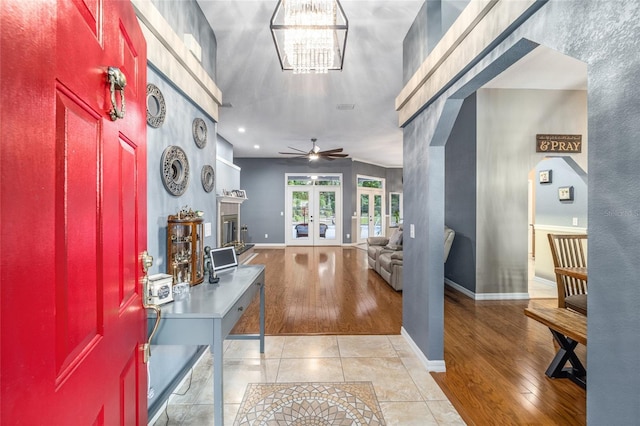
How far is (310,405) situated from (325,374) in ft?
1.15

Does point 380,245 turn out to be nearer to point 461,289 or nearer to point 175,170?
point 461,289

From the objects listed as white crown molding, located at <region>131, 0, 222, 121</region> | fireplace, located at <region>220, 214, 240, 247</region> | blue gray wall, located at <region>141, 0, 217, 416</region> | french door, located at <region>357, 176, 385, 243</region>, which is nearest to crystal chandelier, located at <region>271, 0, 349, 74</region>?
white crown molding, located at <region>131, 0, 222, 121</region>

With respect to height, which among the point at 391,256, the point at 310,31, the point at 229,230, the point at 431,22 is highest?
the point at 431,22

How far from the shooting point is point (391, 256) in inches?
182

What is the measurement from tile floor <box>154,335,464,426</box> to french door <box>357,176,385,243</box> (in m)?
7.20

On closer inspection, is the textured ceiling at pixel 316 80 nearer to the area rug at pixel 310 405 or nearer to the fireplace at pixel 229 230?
the fireplace at pixel 229 230

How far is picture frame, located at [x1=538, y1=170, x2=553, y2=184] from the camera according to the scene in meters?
4.70

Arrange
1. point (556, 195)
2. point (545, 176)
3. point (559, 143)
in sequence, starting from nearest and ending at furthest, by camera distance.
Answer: point (559, 143) < point (556, 195) < point (545, 176)

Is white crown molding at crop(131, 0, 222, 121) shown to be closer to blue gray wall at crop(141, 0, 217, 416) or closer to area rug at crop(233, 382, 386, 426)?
blue gray wall at crop(141, 0, 217, 416)

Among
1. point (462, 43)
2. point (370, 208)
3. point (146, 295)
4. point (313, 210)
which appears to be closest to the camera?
point (146, 295)

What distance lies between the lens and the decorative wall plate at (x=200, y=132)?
227cm

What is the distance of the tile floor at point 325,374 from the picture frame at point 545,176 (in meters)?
4.04

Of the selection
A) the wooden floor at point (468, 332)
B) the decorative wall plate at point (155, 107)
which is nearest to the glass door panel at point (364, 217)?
the wooden floor at point (468, 332)

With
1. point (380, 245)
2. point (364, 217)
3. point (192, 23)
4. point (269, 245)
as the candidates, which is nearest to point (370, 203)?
point (364, 217)
